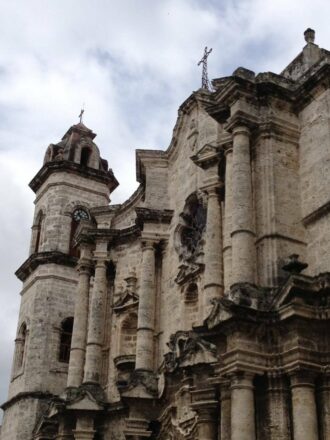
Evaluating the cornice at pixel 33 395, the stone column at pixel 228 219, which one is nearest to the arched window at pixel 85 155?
the cornice at pixel 33 395

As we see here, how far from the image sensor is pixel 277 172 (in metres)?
14.2

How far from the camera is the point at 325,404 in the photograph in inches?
452

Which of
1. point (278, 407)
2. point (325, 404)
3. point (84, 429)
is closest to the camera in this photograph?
point (325, 404)

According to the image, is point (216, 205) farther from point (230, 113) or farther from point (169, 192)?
point (169, 192)

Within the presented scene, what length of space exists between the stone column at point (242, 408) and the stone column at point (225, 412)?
18.3 inches

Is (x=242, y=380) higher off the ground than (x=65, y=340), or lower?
lower

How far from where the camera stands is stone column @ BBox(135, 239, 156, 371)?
1833 centimetres

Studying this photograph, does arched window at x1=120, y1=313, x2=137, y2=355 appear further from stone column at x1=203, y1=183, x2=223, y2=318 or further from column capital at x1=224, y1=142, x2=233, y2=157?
column capital at x1=224, y1=142, x2=233, y2=157

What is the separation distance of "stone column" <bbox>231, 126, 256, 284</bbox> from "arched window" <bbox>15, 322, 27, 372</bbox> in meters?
15.4

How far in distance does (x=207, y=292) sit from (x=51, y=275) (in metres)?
12.4

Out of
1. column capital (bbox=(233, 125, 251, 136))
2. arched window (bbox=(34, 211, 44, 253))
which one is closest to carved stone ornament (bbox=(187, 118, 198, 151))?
column capital (bbox=(233, 125, 251, 136))

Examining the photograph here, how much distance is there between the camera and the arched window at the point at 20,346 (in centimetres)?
2661

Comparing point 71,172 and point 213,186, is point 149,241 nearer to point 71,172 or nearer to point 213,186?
point 213,186

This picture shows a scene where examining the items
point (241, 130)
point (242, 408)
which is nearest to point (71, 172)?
point (241, 130)
